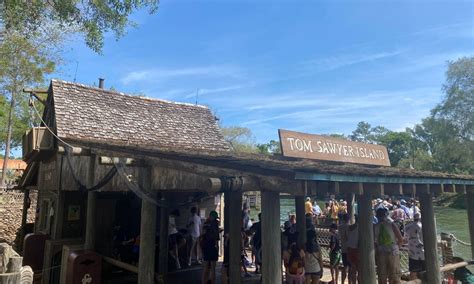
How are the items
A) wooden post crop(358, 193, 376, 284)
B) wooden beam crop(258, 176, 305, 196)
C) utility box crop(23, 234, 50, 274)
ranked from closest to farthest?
wooden beam crop(258, 176, 305, 196) < wooden post crop(358, 193, 376, 284) < utility box crop(23, 234, 50, 274)

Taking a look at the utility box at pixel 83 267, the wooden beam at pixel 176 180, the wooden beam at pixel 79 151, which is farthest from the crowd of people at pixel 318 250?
the wooden beam at pixel 79 151

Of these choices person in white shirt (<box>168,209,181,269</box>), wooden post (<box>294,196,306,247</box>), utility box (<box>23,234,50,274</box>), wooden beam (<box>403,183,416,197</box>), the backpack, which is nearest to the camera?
wooden beam (<box>403,183,416,197</box>)

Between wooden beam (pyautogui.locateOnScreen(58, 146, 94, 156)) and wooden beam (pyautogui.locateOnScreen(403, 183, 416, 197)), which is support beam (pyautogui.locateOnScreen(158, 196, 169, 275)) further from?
wooden beam (pyautogui.locateOnScreen(403, 183, 416, 197))

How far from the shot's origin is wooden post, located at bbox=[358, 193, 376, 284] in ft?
20.4

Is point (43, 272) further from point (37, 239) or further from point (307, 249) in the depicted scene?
point (307, 249)

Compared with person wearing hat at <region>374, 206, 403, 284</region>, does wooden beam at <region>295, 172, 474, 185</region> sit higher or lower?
higher

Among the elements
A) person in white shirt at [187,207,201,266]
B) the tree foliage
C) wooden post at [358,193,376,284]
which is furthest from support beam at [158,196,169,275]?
the tree foliage

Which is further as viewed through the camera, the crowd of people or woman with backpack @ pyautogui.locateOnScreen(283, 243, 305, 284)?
the crowd of people

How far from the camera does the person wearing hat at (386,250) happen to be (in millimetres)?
7275

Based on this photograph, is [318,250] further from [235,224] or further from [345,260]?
[235,224]

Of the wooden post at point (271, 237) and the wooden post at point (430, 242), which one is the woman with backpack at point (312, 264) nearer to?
the wooden post at point (430, 242)

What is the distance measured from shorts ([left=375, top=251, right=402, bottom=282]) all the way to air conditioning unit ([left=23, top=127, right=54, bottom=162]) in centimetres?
926

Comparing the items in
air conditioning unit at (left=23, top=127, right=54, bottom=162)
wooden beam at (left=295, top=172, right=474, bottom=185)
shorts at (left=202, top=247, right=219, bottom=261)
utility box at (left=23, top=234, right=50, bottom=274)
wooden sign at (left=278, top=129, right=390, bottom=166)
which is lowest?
utility box at (left=23, top=234, right=50, bottom=274)

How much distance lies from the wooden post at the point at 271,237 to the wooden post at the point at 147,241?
2.73 meters
